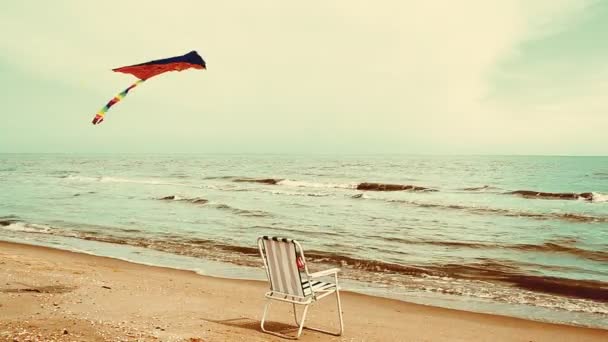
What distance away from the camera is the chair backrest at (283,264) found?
507 cm

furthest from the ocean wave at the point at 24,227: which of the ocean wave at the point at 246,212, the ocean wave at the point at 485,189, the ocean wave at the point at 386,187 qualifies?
the ocean wave at the point at 485,189

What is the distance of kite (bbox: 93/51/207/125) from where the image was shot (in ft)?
14.0

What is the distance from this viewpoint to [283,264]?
523 centimetres

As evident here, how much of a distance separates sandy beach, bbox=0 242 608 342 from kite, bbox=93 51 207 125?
7.42 feet

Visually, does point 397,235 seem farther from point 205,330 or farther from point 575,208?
point 575,208

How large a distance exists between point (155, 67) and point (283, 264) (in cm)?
250

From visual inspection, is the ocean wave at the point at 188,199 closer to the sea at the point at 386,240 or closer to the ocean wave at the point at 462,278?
the sea at the point at 386,240

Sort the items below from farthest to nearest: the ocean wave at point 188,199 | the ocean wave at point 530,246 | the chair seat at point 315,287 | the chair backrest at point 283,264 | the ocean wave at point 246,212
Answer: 1. the ocean wave at point 188,199
2. the ocean wave at point 246,212
3. the ocean wave at point 530,246
4. the chair seat at point 315,287
5. the chair backrest at point 283,264

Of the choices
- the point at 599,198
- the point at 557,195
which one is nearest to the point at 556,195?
the point at 557,195

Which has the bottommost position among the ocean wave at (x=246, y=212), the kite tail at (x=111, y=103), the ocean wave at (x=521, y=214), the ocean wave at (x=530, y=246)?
the ocean wave at (x=246, y=212)

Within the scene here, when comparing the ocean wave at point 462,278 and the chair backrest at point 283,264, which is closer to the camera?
the chair backrest at point 283,264

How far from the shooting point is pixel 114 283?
Result: 303 inches

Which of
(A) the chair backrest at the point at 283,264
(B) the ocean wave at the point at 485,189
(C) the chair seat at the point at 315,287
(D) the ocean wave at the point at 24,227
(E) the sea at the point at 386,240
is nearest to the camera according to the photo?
(A) the chair backrest at the point at 283,264

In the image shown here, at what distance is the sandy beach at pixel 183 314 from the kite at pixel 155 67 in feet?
7.42
